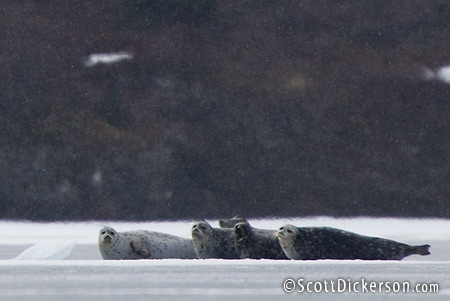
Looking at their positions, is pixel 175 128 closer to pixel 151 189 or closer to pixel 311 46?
pixel 151 189

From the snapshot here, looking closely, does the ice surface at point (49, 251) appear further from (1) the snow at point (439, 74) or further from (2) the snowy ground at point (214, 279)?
(1) the snow at point (439, 74)

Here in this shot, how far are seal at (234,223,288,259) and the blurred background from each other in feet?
2.38

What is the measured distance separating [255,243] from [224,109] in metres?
0.96

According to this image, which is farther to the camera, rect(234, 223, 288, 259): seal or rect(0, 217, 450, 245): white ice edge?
rect(0, 217, 450, 245): white ice edge

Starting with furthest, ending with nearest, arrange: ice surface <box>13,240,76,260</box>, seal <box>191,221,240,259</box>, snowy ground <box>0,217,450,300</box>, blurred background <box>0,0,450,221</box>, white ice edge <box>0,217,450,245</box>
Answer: blurred background <box>0,0,450,221</box> < white ice edge <box>0,217,450,245</box> < ice surface <box>13,240,76,260</box> < seal <box>191,221,240,259</box> < snowy ground <box>0,217,450,300</box>

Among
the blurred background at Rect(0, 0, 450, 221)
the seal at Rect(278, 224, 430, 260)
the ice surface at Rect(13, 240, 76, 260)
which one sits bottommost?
the ice surface at Rect(13, 240, 76, 260)

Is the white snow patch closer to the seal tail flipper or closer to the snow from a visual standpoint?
the snow

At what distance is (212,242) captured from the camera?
2367 millimetres

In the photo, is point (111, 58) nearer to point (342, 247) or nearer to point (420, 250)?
point (342, 247)

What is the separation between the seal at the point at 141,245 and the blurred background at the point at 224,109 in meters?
0.62

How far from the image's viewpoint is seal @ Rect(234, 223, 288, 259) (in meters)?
2.33

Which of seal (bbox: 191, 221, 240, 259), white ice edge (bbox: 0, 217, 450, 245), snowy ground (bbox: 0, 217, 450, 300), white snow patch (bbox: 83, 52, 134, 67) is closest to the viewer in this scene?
snowy ground (bbox: 0, 217, 450, 300)

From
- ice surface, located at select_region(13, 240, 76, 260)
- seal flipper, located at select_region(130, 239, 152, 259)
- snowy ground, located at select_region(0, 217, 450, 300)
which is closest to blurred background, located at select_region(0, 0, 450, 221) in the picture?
ice surface, located at select_region(13, 240, 76, 260)

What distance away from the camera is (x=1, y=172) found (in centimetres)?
317
